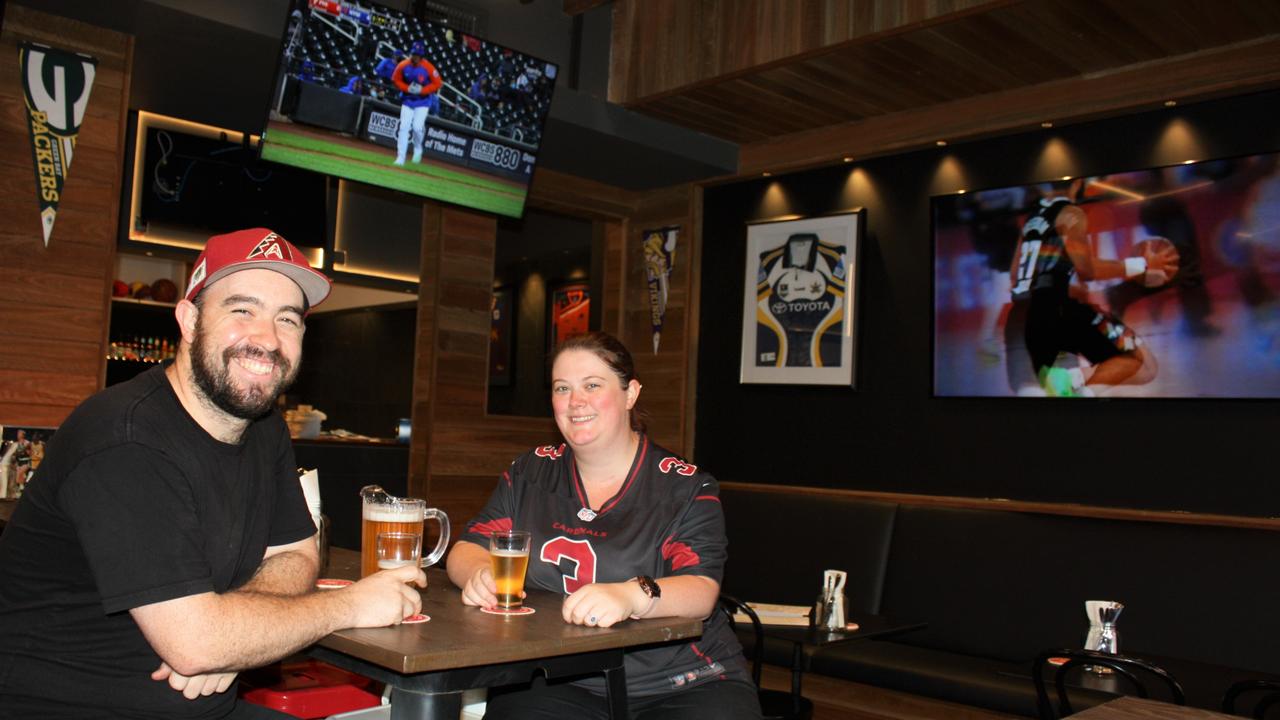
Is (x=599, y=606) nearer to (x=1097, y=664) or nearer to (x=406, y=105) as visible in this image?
(x=1097, y=664)

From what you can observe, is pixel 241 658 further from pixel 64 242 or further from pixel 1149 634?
pixel 1149 634

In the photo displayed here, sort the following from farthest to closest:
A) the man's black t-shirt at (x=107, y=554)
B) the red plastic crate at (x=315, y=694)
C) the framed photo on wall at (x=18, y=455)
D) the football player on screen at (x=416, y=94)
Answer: the football player on screen at (x=416, y=94) < the framed photo on wall at (x=18, y=455) < the red plastic crate at (x=315, y=694) < the man's black t-shirt at (x=107, y=554)

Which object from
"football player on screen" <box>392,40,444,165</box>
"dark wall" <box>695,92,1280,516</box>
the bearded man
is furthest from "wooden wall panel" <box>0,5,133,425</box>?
"dark wall" <box>695,92,1280,516</box>

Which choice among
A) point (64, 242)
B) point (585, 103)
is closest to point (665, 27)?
point (585, 103)

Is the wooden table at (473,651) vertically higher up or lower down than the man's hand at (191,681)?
higher up

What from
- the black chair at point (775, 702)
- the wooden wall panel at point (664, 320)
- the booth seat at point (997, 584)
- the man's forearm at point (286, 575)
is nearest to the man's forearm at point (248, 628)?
the man's forearm at point (286, 575)

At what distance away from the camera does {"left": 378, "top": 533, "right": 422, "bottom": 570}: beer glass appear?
222 cm

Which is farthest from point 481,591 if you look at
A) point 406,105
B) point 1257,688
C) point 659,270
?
point 659,270

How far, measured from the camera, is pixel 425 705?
170 centimetres

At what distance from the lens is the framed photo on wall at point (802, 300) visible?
6.00 meters

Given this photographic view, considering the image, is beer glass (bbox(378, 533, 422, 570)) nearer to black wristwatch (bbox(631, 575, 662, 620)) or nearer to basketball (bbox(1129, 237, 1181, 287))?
black wristwatch (bbox(631, 575, 662, 620))

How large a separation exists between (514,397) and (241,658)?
5515 mm

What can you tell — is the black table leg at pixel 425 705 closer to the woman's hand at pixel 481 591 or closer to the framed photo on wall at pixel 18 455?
the woman's hand at pixel 481 591

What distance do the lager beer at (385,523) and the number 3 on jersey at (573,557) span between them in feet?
1.42
